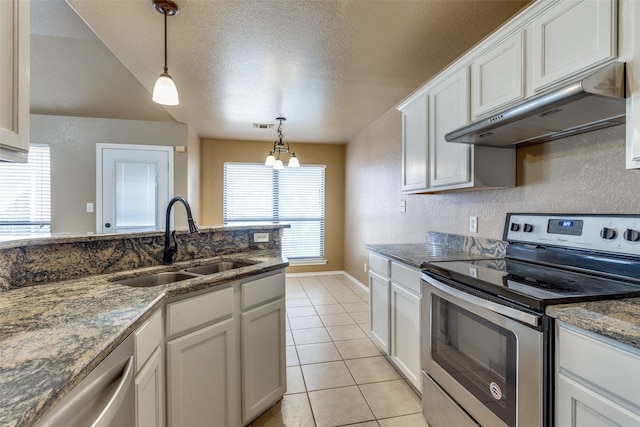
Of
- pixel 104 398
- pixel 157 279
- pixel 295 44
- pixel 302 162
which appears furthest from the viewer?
pixel 302 162

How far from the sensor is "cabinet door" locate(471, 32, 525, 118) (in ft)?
4.83

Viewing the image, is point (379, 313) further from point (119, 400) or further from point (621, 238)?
point (119, 400)

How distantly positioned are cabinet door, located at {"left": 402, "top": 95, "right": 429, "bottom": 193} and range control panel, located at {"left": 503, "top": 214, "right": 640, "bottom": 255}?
2.29ft

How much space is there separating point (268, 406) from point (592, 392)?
1576 mm

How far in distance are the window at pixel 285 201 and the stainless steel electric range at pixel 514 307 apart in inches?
153

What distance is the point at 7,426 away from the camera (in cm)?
49

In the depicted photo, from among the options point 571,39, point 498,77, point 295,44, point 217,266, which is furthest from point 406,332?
point 295,44

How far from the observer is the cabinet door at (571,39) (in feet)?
3.65

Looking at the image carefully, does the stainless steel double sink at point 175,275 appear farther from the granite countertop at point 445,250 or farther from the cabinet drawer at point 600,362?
the cabinet drawer at point 600,362

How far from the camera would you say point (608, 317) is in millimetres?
901

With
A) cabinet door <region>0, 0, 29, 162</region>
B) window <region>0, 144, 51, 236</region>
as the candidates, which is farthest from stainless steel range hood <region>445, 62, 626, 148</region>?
window <region>0, 144, 51, 236</region>

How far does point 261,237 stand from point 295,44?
57.5 inches

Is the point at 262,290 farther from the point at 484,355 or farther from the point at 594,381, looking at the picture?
the point at 594,381

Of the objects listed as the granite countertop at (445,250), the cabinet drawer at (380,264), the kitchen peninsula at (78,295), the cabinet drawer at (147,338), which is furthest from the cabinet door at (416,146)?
the cabinet drawer at (147,338)
